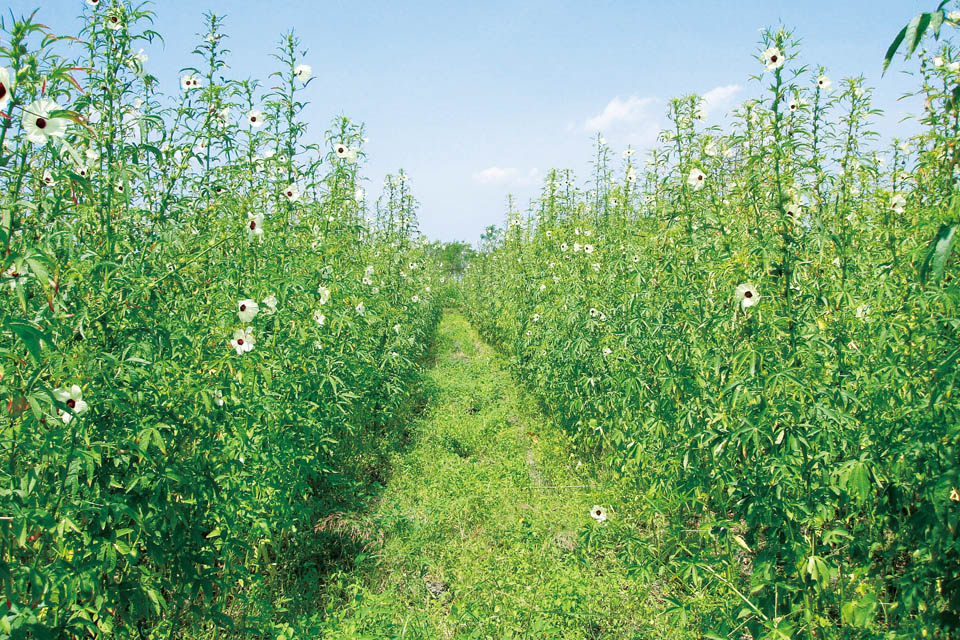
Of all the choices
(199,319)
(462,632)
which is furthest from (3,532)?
(462,632)

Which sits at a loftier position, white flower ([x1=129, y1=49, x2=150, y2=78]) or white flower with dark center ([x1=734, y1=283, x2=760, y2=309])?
white flower ([x1=129, y1=49, x2=150, y2=78])

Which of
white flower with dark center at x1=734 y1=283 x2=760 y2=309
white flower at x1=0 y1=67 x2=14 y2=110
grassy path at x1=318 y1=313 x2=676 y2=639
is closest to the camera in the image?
white flower at x1=0 y1=67 x2=14 y2=110

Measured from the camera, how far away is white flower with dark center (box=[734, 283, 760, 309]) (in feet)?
7.72

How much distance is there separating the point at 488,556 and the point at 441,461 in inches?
59.9

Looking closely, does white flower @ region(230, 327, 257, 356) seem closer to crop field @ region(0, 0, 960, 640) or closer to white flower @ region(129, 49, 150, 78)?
crop field @ region(0, 0, 960, 640)

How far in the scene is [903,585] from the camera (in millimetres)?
1908

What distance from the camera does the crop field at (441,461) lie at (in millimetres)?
1749

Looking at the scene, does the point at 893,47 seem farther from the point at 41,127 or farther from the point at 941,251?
the point at 41,127

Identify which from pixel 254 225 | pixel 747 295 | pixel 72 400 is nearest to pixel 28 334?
pixel 72 400

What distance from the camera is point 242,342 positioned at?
2.55 meters

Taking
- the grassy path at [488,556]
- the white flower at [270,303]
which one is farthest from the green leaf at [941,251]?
the white flower at [270,303]

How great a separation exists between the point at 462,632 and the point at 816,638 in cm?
160

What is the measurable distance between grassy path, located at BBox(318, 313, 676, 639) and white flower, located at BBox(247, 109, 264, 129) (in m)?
2.79

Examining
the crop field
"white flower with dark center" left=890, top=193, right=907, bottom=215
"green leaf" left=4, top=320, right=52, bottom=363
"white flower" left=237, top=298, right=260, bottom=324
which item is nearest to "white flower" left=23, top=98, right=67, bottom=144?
the crop field
